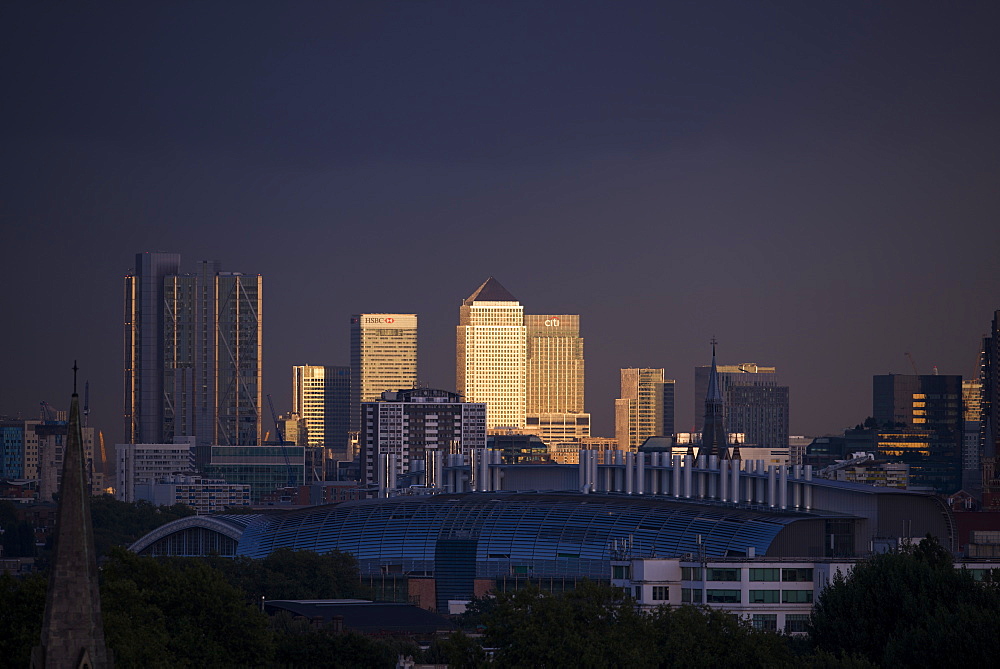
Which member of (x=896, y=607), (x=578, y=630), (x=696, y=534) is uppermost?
(x=896, y=607)

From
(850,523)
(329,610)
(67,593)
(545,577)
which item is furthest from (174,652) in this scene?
(545,577)

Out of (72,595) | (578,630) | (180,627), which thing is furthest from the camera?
(180,627)

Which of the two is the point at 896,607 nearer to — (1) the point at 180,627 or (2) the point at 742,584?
(2) the point at 742,584

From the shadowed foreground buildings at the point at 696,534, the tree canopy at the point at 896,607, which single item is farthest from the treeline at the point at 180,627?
the shadowed foreground buildings at the point at 696,534

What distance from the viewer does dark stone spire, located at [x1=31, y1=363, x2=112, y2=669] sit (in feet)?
217

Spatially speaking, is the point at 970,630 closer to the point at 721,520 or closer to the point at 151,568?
the point at 151,568

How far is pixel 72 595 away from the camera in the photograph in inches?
2635

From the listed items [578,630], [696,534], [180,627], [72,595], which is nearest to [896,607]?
[578,630]

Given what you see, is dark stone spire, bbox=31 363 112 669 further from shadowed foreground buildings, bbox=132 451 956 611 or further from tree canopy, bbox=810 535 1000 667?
shadowed foreground buildings, bbox=132 451 956 611

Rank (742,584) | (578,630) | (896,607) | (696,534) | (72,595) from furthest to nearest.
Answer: (696,534) → (742,584) → (896,607) → (578,630) → (72,595)

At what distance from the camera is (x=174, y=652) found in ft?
333

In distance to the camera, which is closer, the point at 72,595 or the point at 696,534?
the point at 72,595

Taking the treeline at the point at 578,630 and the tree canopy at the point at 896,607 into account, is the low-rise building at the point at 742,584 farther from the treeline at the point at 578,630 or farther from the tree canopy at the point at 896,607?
the tree canopy at the point at 896,607

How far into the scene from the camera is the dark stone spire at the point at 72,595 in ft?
217
